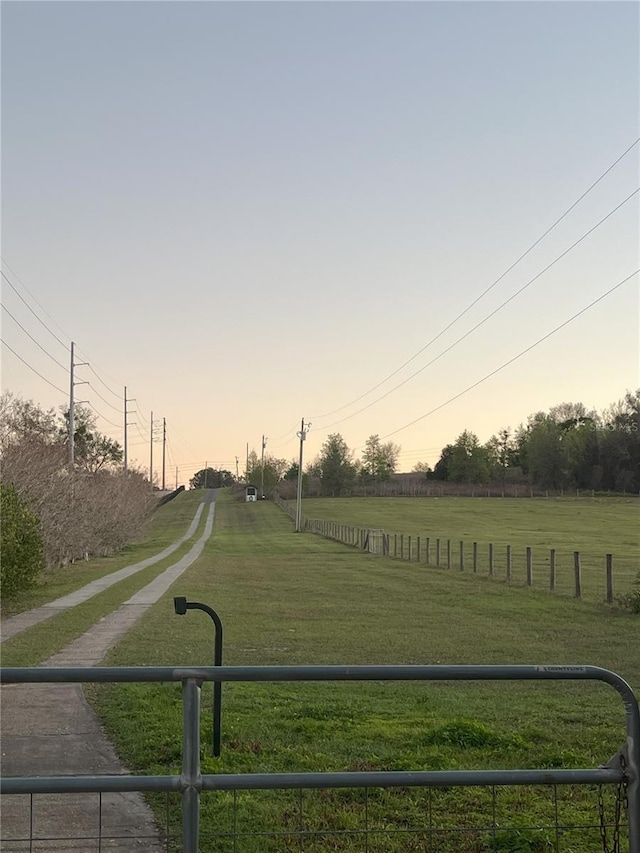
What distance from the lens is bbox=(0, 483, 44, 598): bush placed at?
22.5 meters

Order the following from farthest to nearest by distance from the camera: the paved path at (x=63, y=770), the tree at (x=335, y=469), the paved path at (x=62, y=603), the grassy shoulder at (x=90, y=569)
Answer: the tree at (x=335, y=469) → the grassy shoulder at (x=90, y=569) → the paved path at (x=62, y=603) → the paved path at (x=63, y=770)

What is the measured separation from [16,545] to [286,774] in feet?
67.8

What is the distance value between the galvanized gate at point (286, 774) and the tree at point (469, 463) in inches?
5167

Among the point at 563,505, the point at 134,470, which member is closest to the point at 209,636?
the point at 134,470

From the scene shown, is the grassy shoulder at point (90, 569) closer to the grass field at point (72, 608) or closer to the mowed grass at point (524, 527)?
the grass field at point (72, 608)

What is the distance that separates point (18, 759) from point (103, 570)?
30.3m

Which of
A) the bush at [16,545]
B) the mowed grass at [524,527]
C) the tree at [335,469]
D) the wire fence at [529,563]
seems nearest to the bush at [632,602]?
the wire fence at [529,563]

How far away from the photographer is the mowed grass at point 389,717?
5.50 meters

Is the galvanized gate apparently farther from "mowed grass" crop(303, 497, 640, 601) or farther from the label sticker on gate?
"mowed grass" crop(303, 497, 640, 601)

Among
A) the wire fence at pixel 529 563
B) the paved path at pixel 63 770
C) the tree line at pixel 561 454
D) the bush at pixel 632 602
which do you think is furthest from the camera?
the tree line at pixel 561 454

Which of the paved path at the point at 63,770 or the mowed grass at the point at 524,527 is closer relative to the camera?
the paved path at the point at 63,770

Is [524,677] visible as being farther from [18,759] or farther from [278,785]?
[18,759]

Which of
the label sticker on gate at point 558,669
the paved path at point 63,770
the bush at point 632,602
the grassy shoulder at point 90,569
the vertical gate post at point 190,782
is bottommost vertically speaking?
the grassy shoulder at point 90,569

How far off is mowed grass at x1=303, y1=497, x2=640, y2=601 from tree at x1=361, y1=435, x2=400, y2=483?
31.5m
